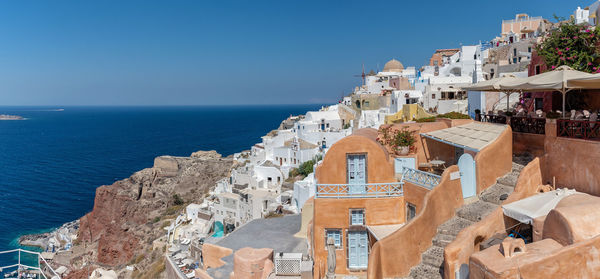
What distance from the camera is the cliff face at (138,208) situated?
49375 mm

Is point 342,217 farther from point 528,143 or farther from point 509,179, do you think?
point 528,143

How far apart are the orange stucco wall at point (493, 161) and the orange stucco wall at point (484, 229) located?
4.25 feet

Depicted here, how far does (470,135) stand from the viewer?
15820 mm

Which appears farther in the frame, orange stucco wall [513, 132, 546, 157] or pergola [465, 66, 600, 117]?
orange stucco wall [513, 132, 546, 157]

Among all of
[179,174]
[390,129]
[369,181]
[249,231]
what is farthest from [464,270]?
[179,174]

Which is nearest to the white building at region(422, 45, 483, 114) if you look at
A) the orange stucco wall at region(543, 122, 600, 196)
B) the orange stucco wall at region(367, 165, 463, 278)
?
the orange stucco wall at region(543, 122, 600, 196)

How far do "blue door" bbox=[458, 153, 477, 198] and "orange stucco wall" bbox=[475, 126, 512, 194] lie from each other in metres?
0.15

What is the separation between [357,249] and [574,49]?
13.2 meters

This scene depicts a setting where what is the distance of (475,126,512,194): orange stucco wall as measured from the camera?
13.6 m

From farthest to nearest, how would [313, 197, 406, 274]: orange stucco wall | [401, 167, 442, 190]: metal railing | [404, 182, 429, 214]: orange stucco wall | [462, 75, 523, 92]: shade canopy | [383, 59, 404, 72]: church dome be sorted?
1. [383, 59, 404, 72]: church dome
2. [462, 75, 523, 92]: shade canopy
3. [313, 197, 406, 274]: orange stucco wall
4. [404, 182, 429, 214]: orange stucco wall
5. [401, 167, 442, 190]: metal railing

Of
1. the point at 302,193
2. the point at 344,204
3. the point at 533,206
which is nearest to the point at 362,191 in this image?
the point at 344,204

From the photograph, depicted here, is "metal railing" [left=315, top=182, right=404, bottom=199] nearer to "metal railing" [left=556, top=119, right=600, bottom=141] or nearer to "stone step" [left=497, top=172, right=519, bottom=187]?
"stone step" [left=497, top=172, right=519, bottom=187]

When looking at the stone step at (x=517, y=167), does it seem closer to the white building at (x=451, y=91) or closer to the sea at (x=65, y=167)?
the white building at (x=451, y=91)

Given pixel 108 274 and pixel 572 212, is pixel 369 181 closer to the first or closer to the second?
pixel 572 212
